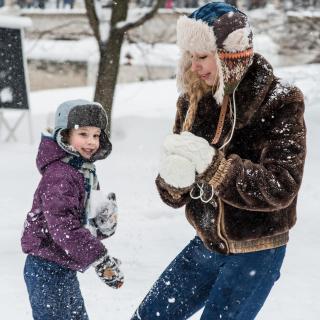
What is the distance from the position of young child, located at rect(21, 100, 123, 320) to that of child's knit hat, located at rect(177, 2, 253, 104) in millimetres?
733

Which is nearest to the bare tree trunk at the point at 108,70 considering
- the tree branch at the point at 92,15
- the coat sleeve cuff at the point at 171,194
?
the tree branch at the point at 92,15

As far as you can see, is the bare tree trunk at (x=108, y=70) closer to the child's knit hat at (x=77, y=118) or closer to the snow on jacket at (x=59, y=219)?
the child's knit hat at (x=77, y=118)

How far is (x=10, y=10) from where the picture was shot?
21.3 metres

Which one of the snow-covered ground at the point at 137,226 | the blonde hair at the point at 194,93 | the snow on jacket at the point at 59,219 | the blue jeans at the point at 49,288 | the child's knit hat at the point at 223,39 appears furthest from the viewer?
the snow-covered ground at the point at 137,226

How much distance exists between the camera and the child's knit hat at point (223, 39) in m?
2.37

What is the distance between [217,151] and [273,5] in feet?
67.7

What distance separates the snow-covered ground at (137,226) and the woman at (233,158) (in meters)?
1.82

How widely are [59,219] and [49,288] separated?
34 centimetres

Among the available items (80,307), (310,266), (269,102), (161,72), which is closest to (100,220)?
(80,307)

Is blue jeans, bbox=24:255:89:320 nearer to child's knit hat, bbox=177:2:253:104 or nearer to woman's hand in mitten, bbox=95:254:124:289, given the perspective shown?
woman's hand in mitten, bbox=95:254:124:289

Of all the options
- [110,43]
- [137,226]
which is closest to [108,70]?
[110,43]

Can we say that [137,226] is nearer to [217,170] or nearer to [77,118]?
[77,118]

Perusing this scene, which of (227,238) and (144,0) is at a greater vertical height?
(227,238)

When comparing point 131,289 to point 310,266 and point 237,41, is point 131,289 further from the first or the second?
point 237,41
